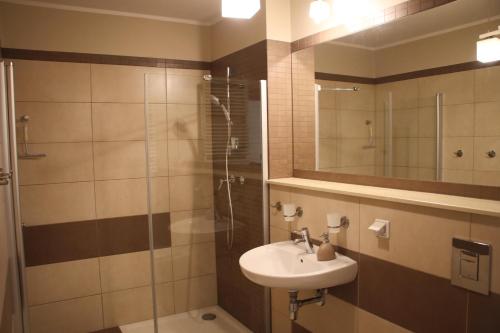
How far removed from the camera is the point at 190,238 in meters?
2.78

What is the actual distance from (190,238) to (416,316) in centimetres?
165

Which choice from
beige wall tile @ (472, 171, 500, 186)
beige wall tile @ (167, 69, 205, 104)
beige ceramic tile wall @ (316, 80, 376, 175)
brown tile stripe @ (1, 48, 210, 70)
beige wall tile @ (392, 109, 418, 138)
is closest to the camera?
beige wall tile @ (472, 171, 500, 186)

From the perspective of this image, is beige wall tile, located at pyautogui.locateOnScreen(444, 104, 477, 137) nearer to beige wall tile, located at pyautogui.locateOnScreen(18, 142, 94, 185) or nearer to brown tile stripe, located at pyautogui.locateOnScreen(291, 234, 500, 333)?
brown tile stripe, located at pyautogui.locateOnScreen(291, 234, 500, 333)

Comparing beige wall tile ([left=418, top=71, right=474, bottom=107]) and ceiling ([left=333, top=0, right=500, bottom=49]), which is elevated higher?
ceiling ([left=333, top=0, right=500, bottom=49])

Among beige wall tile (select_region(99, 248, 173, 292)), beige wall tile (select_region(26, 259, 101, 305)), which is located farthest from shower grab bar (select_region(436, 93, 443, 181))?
beige wall tile (select_region(26, 259, 101, 305))

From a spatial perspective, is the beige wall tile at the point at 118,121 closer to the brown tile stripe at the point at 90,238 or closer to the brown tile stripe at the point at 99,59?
the brown tile stripe at the point at 99,59

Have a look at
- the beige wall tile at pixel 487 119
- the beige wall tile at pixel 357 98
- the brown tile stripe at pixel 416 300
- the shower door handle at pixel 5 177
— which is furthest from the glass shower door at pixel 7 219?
the beige wall tile at pixel 487 119

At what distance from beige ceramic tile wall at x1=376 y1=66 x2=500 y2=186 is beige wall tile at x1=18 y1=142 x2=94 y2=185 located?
7.13ft

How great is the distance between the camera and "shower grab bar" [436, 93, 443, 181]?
1.76 m

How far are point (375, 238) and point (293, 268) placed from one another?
52cm

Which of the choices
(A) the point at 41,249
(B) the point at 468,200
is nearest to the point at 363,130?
(B) the point at 468,200

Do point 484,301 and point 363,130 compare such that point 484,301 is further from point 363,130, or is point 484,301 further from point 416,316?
point 363,130

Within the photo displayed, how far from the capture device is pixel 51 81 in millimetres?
2773

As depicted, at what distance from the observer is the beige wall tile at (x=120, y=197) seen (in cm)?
297
